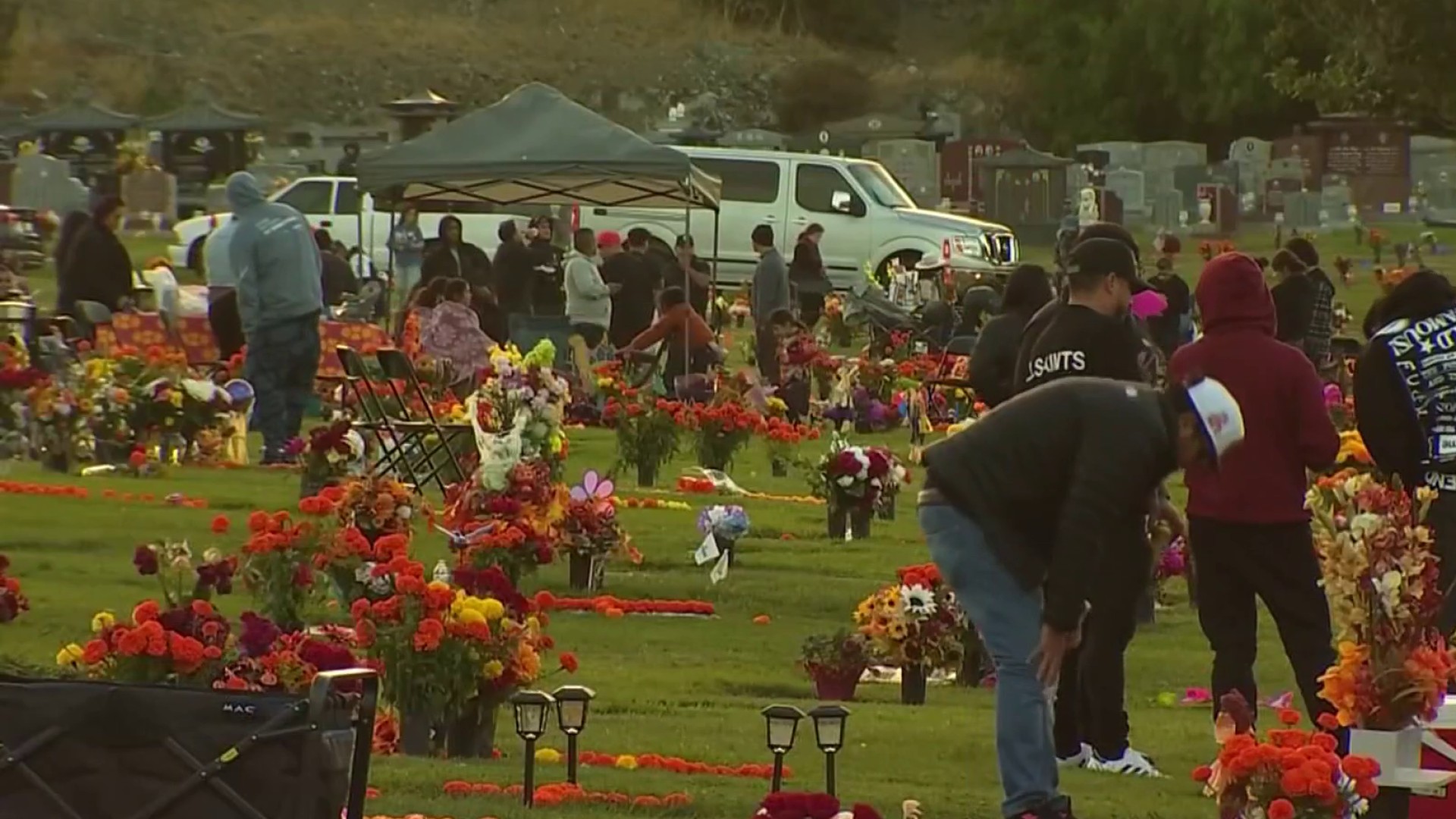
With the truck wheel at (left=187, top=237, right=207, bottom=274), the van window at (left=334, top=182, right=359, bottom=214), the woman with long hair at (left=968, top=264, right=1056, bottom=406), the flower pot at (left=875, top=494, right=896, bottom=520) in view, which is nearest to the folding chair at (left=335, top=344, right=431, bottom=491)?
the flower pot at (left=875, top=494, right=896, bottom=520)

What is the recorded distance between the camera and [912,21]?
92.8 m

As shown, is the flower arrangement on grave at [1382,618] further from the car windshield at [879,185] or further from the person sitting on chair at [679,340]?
the car windshield at [879,185]

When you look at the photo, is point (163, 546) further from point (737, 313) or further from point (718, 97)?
point (718, 97)

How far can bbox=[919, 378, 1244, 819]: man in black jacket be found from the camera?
25.6 feet

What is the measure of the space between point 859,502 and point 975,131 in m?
58.4

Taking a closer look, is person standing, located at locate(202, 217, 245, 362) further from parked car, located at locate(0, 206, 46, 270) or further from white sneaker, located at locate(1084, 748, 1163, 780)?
parked car, located at locate(0, 206, 46, 270)

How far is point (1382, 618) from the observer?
347 inches

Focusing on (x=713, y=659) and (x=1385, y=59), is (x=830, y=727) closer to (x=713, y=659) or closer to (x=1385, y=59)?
(x=713, y=659)

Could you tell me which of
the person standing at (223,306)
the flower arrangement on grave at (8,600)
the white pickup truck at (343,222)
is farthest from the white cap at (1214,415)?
the white pickup truck at (343,222)

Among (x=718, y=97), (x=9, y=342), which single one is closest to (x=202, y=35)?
(x=718, y=97)

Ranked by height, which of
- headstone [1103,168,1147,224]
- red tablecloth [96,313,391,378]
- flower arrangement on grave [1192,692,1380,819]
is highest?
headstone [1103,168,1147,224]

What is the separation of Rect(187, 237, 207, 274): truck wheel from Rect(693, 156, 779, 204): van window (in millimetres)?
6905

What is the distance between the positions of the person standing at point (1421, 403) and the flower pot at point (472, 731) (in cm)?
325

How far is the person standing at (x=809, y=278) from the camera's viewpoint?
123ft
